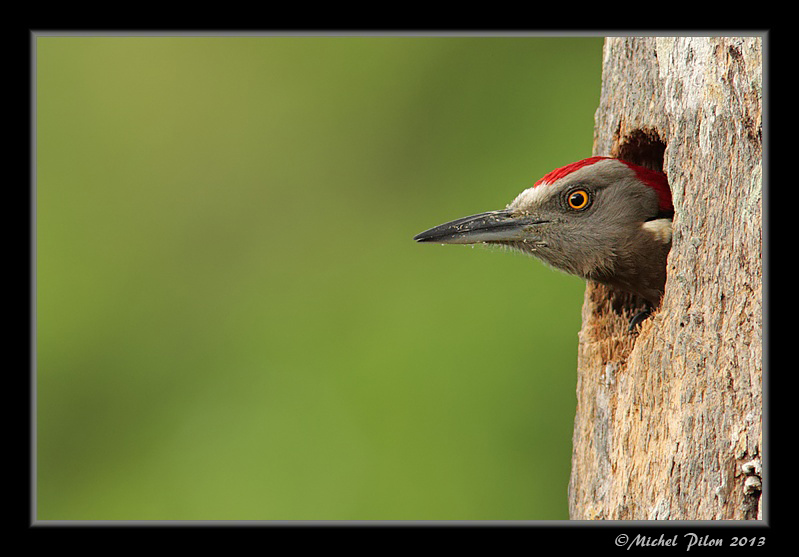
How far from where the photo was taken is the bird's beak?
4805 millimetres

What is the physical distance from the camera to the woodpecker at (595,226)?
4.65 metres

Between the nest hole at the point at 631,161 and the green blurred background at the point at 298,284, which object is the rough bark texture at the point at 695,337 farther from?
the green blurred background at the point at 298,284

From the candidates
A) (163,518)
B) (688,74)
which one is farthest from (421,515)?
(688,74)

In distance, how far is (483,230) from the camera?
191 inches

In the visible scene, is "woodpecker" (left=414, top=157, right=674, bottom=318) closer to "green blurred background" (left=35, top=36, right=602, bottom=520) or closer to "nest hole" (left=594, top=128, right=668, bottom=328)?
"nest hole" (left=594, top=128, right=668, bottom=328)

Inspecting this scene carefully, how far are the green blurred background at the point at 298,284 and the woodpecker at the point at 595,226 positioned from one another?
75.7 inches

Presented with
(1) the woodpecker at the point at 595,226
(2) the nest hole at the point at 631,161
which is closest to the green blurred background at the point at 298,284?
(2) the nest hole at the point at 631,161

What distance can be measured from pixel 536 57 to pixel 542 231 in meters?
3.19

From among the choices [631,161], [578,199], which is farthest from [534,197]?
[631,161]

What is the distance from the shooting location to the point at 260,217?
8172 millimetres

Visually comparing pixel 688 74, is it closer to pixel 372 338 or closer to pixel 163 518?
pixel 372 338

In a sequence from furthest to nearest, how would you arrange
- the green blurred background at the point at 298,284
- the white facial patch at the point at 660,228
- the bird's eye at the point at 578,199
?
1. the green blurred background at the point at 298,284
2. the bird's eye at the point at 578,199
3. the white facial patch at the point at 660,228

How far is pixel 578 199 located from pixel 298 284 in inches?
136

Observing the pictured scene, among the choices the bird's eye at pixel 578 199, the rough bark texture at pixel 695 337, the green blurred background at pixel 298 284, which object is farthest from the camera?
the green blurred background at pixel 298 284
